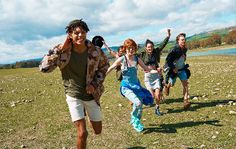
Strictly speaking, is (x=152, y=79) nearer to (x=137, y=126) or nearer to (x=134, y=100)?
(x=134, y=100)

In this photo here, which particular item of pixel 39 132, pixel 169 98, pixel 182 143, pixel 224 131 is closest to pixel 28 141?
pixel 39 132

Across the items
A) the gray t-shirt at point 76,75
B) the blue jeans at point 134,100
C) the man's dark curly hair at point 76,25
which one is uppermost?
the man's dark curly hair at point 76,25

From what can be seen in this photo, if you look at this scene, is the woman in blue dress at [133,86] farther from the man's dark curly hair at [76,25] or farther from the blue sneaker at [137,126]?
the man's dark curly hair at [76,25]

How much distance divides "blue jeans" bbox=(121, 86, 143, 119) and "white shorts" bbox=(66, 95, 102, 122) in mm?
2832

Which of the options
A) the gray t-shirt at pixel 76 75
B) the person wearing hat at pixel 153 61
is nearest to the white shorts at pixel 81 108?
the gray t-shirt at pixel 76 75

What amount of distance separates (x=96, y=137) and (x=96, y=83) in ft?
10.8

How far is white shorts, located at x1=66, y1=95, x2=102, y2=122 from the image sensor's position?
331 inches

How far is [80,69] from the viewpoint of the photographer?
27.3 feet

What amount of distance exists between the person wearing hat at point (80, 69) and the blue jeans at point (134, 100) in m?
2.87

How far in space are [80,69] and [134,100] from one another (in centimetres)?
370

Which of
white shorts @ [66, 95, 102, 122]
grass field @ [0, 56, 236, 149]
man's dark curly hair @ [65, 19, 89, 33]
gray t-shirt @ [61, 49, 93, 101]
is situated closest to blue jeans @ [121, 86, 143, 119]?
grass field @ [0, 56, 236, 149]

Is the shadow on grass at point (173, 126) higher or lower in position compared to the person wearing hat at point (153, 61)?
lower

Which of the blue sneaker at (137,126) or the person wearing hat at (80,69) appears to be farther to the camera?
the blue sneaker at (137,126)

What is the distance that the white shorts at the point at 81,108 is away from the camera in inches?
331
